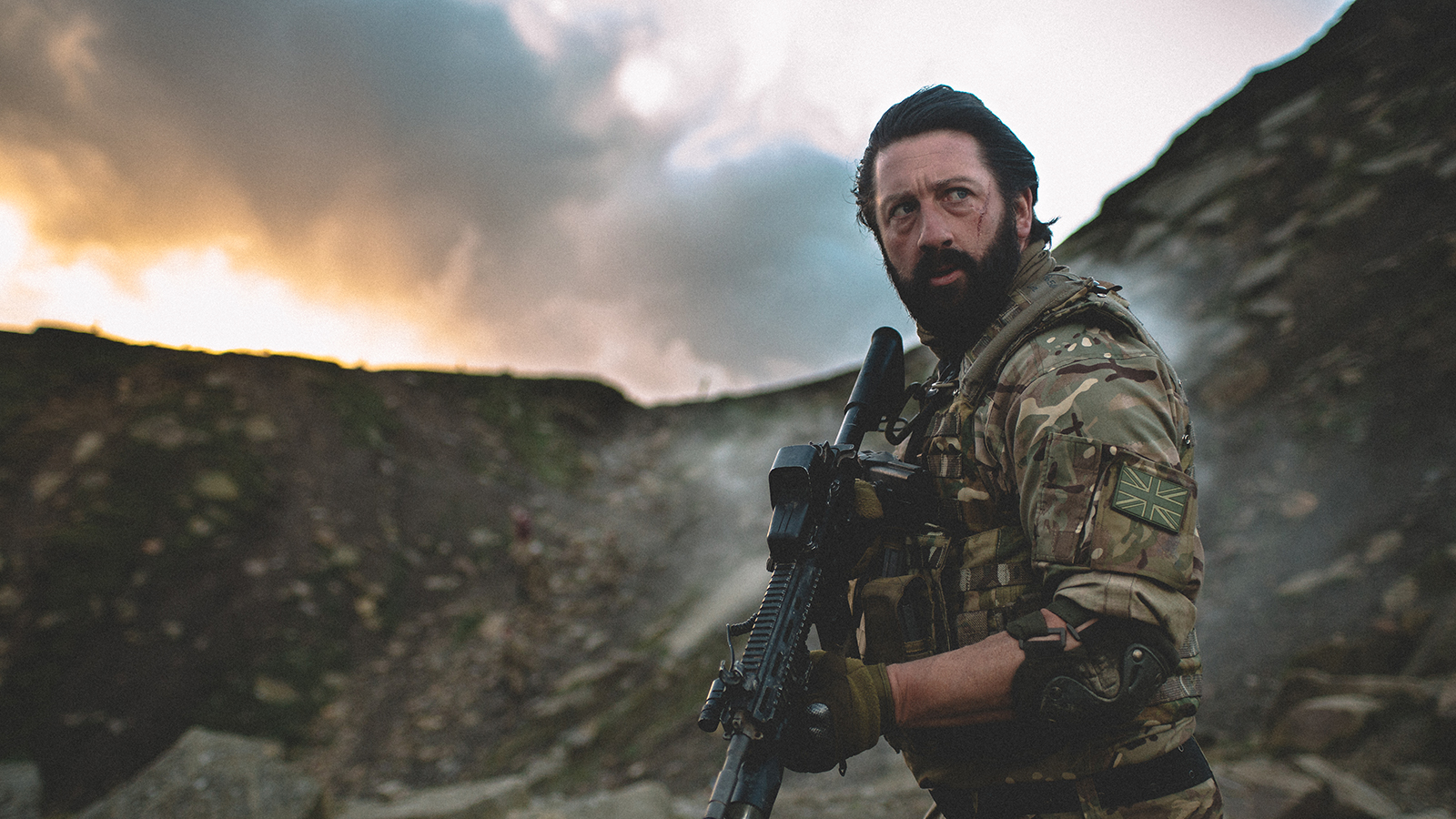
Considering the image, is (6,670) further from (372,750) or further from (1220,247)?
(1220,247)

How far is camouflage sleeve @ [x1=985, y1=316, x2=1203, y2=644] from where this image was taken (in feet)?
3.92

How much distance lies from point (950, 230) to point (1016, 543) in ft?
2.45

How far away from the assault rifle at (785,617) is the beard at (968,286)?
0.39 metres

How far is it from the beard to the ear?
0.02 meters

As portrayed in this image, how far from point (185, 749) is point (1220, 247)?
36.6ft

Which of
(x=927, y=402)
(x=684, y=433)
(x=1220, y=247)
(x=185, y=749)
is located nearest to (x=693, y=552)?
(x=684, y=433)

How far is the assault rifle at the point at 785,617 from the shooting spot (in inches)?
53.6

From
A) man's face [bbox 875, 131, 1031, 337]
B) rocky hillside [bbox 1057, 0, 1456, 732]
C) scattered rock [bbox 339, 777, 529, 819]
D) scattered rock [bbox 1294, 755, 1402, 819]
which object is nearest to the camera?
man's face [bbox 875, 131, 1031, 337]

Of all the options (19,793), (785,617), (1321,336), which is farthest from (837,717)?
(19,793)

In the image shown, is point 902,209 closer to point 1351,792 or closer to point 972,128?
point 972,128

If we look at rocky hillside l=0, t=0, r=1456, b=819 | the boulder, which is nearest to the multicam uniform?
rocky hillside l=0, t=0, r=1456, b=819

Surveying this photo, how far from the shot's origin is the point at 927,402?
72.5 inches

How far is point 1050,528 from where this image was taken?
1.25 meters

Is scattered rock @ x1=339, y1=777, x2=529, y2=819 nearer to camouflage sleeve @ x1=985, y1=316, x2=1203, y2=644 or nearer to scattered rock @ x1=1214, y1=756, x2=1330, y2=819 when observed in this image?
scattered rock @ x1=1214, y1=756, x2=1330, y2=819
